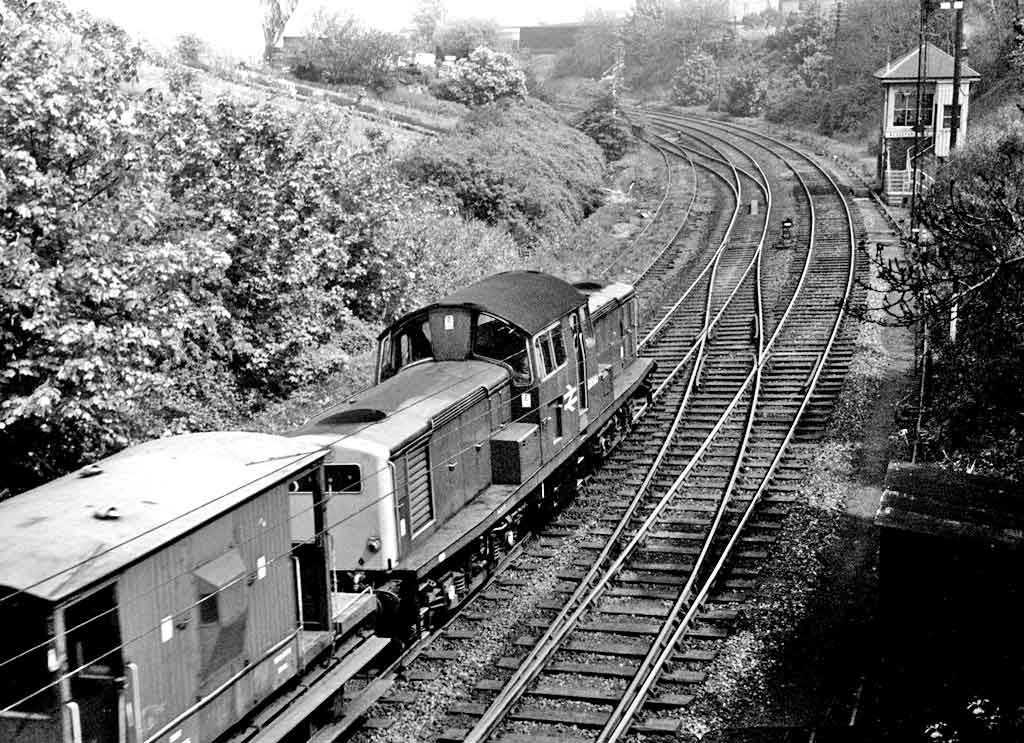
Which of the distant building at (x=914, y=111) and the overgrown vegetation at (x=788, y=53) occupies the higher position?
the overgrown vegetation at (x=788, y=53)

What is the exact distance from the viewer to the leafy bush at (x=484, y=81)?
52812 millimetres

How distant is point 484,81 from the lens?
174 ft

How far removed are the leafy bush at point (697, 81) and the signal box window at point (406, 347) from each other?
63.7 meters

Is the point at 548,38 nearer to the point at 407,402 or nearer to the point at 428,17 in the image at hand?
the point at 428,17

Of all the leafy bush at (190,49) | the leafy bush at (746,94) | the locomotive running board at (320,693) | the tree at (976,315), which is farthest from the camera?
the leafy bush at (746,94)

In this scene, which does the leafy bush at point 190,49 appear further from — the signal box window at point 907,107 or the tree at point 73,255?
the tree at point 73,255

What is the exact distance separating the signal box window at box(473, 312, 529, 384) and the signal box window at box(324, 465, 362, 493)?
3724mm

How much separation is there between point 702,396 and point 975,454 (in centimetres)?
559

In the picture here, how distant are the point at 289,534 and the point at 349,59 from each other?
159 feet

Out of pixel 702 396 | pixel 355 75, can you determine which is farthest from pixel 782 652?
pixel 355 75

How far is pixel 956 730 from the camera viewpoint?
354 inches

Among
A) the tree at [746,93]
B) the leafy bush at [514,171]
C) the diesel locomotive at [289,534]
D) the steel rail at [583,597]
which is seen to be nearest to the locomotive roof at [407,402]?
the diesel locomotive at [289,534]

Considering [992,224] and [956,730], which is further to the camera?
[992,224]

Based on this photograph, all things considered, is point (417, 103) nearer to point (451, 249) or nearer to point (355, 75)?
point (355, 75)
